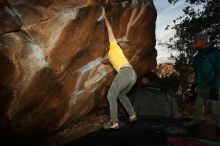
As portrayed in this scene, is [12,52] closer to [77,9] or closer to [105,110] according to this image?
[77,9]

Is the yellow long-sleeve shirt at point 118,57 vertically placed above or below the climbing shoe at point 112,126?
above

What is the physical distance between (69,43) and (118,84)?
1450mm

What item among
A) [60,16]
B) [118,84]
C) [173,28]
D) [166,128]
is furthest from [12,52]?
[173,28]

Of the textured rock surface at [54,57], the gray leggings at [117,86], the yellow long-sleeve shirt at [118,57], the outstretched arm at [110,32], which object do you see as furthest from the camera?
the outstretched arm at [110,32]

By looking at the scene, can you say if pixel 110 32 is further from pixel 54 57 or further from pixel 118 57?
pixel 54 57

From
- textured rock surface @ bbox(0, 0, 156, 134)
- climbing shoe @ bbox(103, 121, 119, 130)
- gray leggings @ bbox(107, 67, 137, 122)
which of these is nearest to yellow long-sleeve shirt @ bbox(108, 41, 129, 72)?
gray leggings @ bbox(107, 67, 137, 122)

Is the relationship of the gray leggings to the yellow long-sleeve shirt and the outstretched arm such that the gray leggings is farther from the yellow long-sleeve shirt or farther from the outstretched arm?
the outstretched arm

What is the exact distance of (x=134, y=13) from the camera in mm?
8531

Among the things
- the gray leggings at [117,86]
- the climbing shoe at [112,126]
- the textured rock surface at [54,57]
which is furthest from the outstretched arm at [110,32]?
the climbing shoe at [112,126]

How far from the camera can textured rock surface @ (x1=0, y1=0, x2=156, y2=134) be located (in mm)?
6375

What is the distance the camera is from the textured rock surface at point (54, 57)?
638 centimetres

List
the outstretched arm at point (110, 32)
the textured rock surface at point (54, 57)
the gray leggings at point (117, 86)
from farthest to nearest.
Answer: the outstretched arm at point (110, 32) < the gray leggings at point (117, 86) < the textured rock surface at point (54, 57)

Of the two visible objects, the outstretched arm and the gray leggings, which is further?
the outstretched arm

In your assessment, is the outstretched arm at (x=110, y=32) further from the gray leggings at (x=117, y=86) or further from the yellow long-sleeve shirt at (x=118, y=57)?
the gray leggings at (x=117, y=86)
